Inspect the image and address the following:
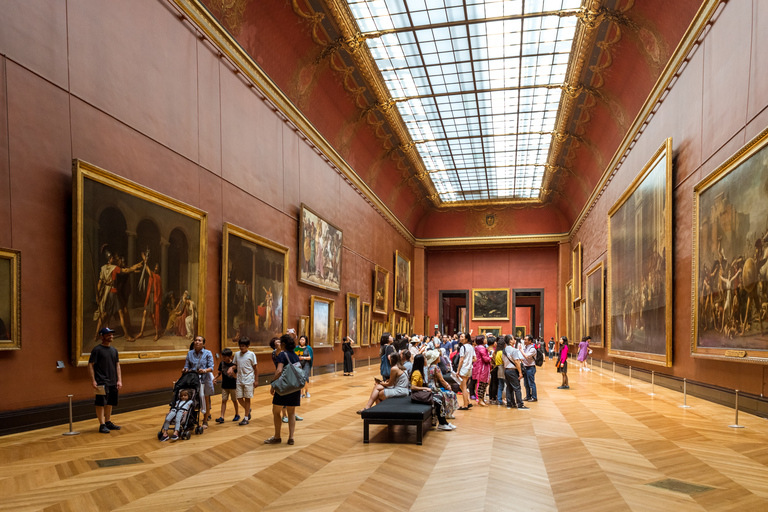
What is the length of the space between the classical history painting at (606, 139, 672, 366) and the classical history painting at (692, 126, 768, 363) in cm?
225

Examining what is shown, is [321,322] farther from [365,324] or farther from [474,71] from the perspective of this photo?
[474,71]

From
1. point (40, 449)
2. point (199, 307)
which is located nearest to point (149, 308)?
point (199, 307)

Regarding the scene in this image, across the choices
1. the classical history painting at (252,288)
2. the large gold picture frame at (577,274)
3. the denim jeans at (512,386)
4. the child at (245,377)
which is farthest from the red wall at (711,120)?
the large gold picture frame at (577,274)

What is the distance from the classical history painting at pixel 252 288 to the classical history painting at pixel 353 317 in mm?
6994

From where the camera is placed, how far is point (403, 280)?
119 ft

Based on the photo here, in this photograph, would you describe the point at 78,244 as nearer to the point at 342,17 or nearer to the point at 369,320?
the point at 342,17

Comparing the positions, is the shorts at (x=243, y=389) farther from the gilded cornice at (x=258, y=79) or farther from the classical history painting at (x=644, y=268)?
the classical history painting at (x=644, y=268)

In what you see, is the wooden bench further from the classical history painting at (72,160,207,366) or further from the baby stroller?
the classical history painting at (72,160,207,366)

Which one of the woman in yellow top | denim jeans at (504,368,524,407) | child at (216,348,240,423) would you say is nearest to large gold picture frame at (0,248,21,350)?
child at (216,348,240,423)

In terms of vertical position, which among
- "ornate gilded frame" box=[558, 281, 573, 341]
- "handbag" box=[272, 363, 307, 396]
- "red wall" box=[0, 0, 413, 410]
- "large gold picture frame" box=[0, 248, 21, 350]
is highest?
"red wall" box=[0, 0, 413, 410]

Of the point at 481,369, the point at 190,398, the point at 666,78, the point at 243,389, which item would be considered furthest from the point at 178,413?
the point at 666,78

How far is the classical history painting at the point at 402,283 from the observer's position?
112 ft

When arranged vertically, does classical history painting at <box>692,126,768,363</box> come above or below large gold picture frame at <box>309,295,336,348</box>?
above

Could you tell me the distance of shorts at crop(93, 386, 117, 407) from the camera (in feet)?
28.2
